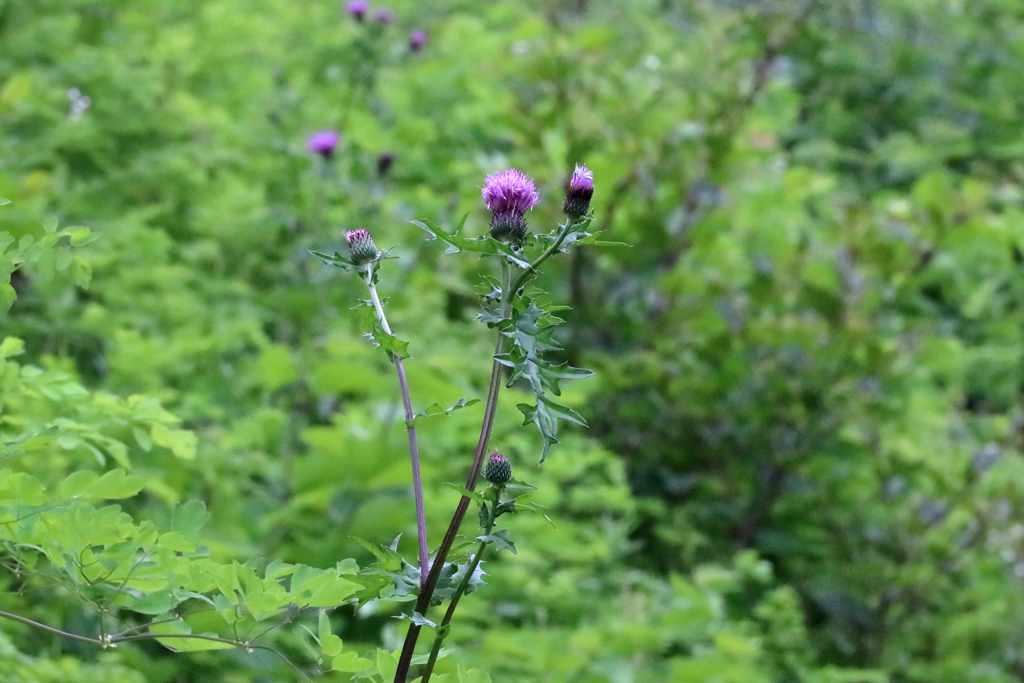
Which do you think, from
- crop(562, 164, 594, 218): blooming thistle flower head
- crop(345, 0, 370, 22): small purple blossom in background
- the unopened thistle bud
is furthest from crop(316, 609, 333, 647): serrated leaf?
crop(345, 0, 370, 22): small purple blossom in background

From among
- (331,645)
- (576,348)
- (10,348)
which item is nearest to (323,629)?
(331,645)

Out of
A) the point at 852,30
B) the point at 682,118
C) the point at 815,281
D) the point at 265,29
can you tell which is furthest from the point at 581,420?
the point at 852,30

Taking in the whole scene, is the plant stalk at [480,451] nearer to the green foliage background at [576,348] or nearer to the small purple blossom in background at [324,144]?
the green foliage background at [576,348]

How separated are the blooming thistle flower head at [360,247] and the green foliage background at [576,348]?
95cm

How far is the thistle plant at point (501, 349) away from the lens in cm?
85

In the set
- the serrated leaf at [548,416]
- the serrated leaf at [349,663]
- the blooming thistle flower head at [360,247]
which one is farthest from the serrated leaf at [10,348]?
the serrated leaf at [548,416]

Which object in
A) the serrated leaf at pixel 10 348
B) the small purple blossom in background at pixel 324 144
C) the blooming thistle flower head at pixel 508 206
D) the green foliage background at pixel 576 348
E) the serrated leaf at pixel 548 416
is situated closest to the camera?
the serrated leaf at pixel 548 416

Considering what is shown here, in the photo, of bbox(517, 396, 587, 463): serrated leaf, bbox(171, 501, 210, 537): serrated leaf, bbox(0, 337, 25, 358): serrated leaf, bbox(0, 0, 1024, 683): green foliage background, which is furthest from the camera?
bbox(0, 0, 1024, 683): green foliage background

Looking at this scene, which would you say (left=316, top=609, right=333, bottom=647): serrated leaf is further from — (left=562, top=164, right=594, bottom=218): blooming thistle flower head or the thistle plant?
(left=562, top=164, right=594, bottom=218): blooming thistle flower head

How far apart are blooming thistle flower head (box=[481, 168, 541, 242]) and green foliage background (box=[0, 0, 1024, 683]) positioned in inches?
39.8

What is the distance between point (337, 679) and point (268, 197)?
1865 millimetres

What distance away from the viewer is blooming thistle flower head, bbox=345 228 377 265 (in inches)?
40.0

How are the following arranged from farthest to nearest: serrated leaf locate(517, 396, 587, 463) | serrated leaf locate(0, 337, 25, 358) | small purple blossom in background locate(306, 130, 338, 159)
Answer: small purple blossom in background locate(306, 130, 338, 159) < serrated leaf locate(0, 337, 25, 358) < serrated leaf locate(517, 396, 587, 463)

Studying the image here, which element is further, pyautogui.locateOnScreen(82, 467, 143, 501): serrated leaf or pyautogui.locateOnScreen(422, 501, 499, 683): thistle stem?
pyautogui.locateOnScreen(82, 467, 143, 501): serrated leaf
